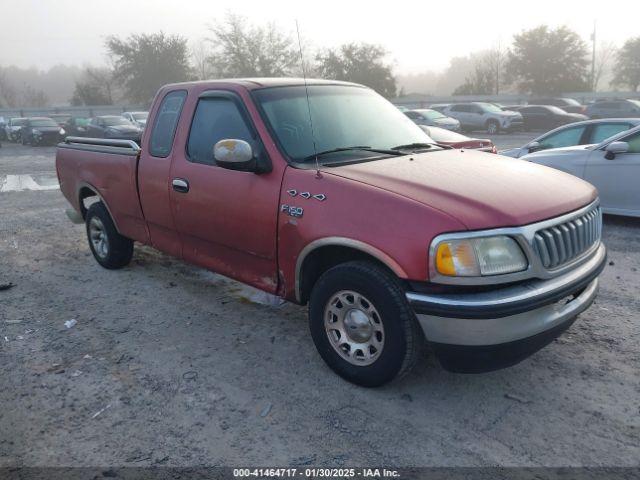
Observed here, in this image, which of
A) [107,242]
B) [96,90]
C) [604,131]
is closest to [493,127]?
[604,131]

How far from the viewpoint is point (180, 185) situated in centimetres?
437

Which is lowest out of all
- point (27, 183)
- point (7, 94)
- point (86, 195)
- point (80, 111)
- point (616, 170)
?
point (27, 183)

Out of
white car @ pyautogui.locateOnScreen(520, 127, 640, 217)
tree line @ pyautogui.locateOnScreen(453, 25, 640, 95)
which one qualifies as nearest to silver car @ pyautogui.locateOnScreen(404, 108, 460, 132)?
white car @ pyautogui.locateOnScreen(520, 127, 640, 217)

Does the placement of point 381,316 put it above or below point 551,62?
below

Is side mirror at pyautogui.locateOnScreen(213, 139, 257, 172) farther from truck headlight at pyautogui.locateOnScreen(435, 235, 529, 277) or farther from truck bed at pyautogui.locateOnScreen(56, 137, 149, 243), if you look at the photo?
truck bed at pyautogui.locateOnScreen(56, 137, 149, 243)

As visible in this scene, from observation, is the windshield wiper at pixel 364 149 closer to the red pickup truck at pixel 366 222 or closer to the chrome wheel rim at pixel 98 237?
the red pickup truck at pixel 366 222

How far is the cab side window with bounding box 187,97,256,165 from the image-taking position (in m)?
4.02

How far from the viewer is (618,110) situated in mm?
25391

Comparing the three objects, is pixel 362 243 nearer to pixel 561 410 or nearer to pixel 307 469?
pixel 307 469

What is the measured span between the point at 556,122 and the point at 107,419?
2751cm

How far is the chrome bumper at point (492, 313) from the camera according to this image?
2770 millimetres

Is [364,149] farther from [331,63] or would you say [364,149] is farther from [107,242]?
[331,63]

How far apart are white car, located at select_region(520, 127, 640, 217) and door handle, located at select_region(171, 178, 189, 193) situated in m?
5.59

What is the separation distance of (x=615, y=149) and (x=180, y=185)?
5.63 m
